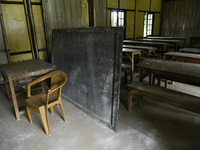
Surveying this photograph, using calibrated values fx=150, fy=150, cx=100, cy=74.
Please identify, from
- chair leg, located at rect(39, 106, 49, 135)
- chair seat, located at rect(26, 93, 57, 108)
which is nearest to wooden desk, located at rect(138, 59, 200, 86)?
chair seat, located at rect(26, 93, 57, 108)

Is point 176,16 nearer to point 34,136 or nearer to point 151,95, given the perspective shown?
point 151,95

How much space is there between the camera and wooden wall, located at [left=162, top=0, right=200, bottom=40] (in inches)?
386

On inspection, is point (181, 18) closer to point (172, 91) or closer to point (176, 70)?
point (176, 70)

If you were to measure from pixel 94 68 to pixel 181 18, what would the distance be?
10.5 metres

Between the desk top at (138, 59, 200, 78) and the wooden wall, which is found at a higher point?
the wooden wall

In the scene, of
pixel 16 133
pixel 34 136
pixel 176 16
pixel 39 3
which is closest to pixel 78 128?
pixel 34 136

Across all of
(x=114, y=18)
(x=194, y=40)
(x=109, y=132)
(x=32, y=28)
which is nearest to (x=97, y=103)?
(x=109, y=132)

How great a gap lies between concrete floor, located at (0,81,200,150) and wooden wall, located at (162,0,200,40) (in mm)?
9326

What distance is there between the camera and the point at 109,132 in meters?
2.35

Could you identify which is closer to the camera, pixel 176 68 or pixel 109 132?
pixel 109 132

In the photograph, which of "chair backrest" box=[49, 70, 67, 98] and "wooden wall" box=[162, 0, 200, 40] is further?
"wooden wall" box=[162, 0, 200, 40]

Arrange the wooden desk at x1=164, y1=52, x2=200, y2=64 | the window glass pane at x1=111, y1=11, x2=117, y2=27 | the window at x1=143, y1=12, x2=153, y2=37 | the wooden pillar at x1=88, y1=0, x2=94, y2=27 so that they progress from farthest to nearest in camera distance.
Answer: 1. the window at x1=143, y1=12, x2=153, y2=37
2. the window glass pane at x1=111, y1=11, x2=117, y2=27
3. the wooden pillar at x1=88, y1=0, x2=94, y2=27
4. the wooden desk at x1=164, y1=52, x2=200, y2=64

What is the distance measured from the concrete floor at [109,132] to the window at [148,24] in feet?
27.3

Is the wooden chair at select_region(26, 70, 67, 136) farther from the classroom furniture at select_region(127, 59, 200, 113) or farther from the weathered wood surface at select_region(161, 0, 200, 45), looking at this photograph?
the weathered wood surface at select_region(161, 0, 200, 45)
